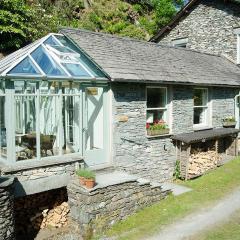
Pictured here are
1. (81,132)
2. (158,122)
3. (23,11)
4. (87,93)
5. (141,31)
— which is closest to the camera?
(81,132)

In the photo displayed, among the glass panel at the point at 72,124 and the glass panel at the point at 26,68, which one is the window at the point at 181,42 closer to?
the glass panel at the point at 72,124

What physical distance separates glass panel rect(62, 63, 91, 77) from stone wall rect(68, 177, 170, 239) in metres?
3.38

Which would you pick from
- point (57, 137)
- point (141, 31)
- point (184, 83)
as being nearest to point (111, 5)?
point (141, 31)

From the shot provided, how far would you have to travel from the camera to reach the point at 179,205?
11.1 meters

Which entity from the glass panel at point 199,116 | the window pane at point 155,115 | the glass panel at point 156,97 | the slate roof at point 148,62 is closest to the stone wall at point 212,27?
the slate roof at point 148,62

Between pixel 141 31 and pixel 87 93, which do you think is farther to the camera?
pixel 141 31

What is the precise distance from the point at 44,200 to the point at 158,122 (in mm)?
5165

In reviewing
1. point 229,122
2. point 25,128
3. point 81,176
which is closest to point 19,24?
point 25,128

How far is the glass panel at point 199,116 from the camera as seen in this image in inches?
625

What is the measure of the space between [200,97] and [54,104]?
24.3ft

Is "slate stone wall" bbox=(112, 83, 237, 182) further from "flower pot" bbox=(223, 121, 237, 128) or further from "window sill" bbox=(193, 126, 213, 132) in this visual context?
"flower pot" bbox=(223, 121, 237, 128)

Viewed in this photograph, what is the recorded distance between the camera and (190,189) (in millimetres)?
12562

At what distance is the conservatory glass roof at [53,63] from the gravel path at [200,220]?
5.21 m

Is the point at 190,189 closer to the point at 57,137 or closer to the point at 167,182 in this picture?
the point at 167,182
